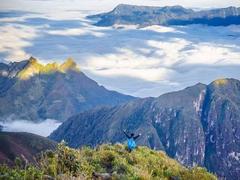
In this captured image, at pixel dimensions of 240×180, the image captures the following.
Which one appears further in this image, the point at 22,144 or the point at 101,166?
the point at 22,144

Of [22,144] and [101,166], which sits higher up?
[101,166]

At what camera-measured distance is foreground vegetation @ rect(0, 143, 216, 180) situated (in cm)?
2034

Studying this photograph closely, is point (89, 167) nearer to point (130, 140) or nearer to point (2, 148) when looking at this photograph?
point (130, 140)

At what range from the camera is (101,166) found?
85.4 ft

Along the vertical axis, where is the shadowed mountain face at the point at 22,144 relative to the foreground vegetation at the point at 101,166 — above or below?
below

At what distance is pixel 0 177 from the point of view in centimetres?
1894

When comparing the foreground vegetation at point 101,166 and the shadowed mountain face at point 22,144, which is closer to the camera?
the foreground vegetation at point 101,166

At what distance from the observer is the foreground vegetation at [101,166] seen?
20.3 meters

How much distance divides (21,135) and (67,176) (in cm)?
17457

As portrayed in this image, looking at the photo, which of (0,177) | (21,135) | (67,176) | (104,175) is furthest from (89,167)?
(21,135)

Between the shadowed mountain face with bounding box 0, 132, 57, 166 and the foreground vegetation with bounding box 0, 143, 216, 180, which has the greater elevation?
the foreground vegetation with bounding box 0, 143, 216, 180

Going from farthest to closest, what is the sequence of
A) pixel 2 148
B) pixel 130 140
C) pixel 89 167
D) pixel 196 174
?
pixel 2 148
pixel 130 140
pixel 196 174
pixel 89 167

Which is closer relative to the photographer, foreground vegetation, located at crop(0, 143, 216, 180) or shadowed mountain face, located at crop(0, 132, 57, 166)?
foreground vegetation, located at crop(0, 143, 216, 180)

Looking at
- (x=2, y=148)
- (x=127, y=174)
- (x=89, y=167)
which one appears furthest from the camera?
(x=2, y=148)
